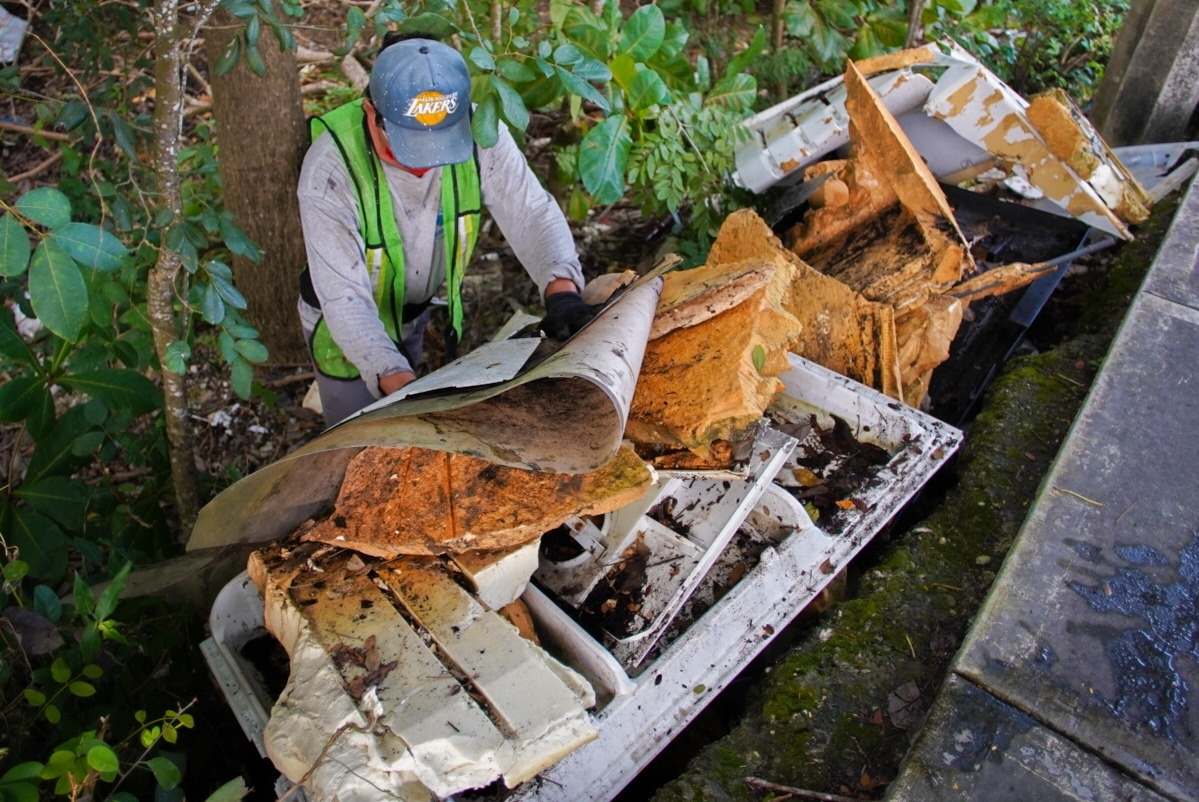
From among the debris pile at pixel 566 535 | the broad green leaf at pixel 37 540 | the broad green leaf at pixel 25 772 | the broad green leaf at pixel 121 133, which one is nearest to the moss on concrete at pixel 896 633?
the debris pile at pixel 566 535

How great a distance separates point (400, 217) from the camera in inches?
111

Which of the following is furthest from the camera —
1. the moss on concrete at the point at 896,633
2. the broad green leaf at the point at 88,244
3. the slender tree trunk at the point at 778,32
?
the slender tree trunk at the point at 778,32

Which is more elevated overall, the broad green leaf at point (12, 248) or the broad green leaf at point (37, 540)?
the broad green leaf at point (12, 248)

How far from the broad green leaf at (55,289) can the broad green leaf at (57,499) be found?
133 centimetres

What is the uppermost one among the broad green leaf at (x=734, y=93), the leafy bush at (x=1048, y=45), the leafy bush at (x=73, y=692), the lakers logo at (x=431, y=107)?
the lakers logo at (x=431, y=107)

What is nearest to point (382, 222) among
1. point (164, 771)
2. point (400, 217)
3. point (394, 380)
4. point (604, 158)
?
point (400, 217)

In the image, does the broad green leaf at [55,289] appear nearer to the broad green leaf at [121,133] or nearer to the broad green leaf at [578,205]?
the broad green leaf at [121,133]

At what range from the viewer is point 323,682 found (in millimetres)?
1732

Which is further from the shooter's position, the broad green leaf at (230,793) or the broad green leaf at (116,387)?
the broad green leaf at (116,387)

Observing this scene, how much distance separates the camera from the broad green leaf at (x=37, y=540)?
2584 mm

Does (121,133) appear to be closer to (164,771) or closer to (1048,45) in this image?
(164,771)

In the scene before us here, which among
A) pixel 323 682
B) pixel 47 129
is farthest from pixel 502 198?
pixel 47 129

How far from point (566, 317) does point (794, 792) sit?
1.47m

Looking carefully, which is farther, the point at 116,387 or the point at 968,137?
the point at 968,137
